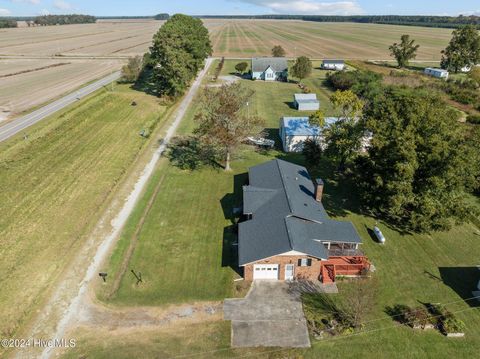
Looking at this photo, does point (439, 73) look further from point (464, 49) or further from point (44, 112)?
point (44, 112)

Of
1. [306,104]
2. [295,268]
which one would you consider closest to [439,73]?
[306,104]

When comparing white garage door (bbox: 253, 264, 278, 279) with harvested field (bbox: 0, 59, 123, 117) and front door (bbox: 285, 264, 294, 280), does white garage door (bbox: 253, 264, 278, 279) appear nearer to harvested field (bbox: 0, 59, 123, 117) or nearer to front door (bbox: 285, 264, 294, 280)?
front door (bbox: 285, 264, 294, 280)

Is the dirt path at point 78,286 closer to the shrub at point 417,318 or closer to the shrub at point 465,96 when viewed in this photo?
the shrub at point 417,318

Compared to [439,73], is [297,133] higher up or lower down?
lower down

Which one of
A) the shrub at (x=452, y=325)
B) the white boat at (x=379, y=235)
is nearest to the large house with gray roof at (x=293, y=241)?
the white boat at (x=379, y=235)

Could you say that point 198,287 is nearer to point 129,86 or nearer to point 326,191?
point 326,191

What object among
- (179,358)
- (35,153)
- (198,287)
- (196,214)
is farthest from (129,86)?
(179,358)

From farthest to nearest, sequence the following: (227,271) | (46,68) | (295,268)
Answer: (46,68)
(227,271)
(295,268)
